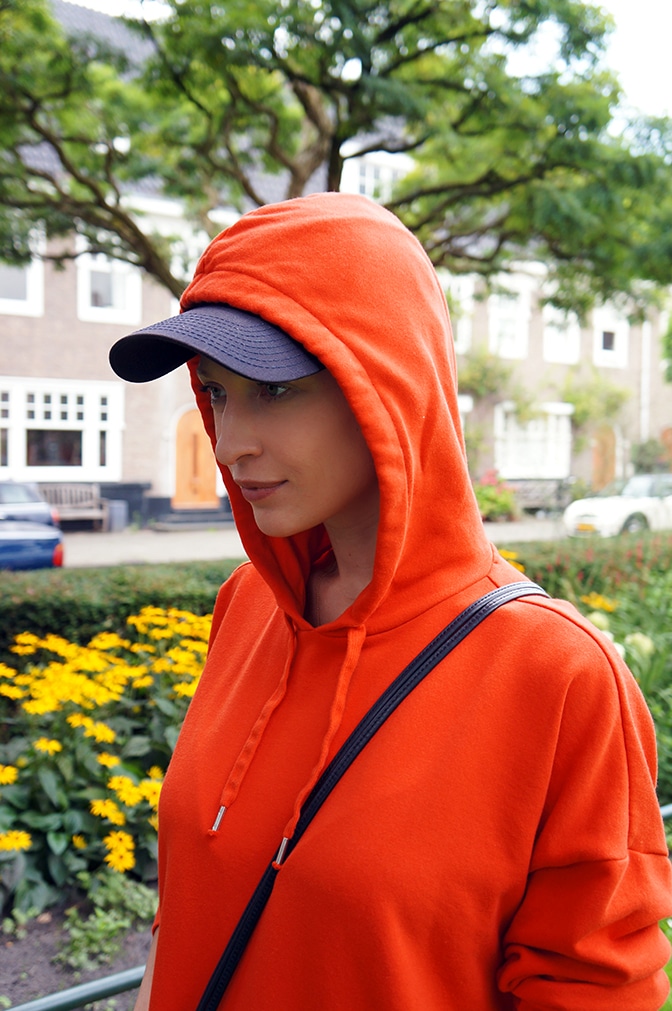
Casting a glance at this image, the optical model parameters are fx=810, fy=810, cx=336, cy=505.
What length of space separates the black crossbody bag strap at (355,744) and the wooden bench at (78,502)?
59.6ft

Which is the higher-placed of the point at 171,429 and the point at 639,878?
the point at 171,429

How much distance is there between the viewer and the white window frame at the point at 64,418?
18.3 meters

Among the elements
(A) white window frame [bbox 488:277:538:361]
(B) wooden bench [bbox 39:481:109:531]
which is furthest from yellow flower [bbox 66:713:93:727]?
(A) white window frame [bbox 488:277:538:361]

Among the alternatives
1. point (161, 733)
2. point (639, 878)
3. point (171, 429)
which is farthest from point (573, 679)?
point (171, 429)

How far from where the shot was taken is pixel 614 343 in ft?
82.5

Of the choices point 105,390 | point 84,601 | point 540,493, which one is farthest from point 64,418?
point 84,601

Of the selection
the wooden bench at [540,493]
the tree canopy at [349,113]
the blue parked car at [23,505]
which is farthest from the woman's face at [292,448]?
the wooden bench at [540,493]

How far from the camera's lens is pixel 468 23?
6102mm

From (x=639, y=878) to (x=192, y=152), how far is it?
8093 millimetres

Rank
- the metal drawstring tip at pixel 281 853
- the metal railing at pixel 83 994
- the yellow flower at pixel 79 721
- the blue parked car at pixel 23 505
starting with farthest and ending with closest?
1. the blue parked car at pixel 23 505
2. the yellow flower at pixel 79 721
3. the metal railing at pixel 83 994
4. the metal drawstring tip at pixel 281 853

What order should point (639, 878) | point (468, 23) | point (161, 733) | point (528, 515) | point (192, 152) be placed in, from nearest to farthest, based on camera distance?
1. point (639, 878)
2. point (161, 733)
3. point (468, 23)
4. point (192, 152)
5. point (528, 515)

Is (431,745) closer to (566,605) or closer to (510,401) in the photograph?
(566,605)

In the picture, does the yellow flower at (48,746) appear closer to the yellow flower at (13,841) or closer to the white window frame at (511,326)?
the yellow flower at (13,841)

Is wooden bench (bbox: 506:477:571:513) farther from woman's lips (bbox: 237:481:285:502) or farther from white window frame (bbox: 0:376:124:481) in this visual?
woman's lips (bbox: 237:481:285:502)
